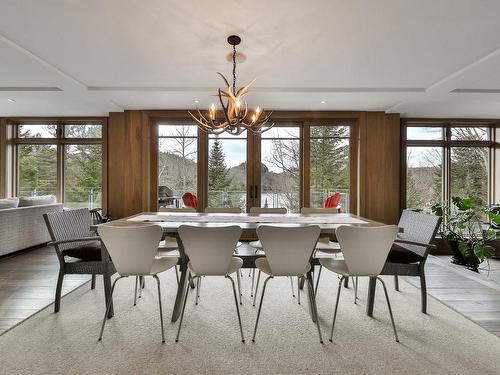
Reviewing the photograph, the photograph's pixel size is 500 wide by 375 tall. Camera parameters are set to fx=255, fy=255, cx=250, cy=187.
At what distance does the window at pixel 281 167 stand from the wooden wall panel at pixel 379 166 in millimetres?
1185

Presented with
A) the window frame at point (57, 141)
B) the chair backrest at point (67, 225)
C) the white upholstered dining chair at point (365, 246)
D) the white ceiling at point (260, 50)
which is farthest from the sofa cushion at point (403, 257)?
the window frame at point (57, 141)

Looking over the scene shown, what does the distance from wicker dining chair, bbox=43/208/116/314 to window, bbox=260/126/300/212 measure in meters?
3.12

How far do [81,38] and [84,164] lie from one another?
11.4 ft

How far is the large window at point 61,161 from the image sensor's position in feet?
17.1

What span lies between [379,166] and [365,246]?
133 inches

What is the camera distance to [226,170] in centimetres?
493

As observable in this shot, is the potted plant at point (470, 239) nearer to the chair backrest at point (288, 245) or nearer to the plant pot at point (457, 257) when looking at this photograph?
the plant pot at point (457, 257)

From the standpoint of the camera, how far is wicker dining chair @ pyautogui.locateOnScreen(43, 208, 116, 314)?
6.89 ft

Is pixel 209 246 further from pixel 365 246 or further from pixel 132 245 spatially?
pixel 365 246

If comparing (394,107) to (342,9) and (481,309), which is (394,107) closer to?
(342,9)

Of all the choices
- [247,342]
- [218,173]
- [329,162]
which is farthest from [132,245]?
[329,162]

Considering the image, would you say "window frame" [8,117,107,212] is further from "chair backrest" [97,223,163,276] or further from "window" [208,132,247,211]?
"chair backrest" [97,223,163,276]

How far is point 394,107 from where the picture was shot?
4.36m

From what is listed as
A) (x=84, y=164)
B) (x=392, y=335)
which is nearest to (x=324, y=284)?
(x=392, y=335)
